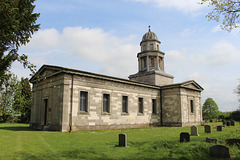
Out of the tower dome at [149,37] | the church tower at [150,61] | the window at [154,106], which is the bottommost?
the window at [154,106]

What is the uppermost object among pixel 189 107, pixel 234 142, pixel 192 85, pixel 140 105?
pixel 192 85

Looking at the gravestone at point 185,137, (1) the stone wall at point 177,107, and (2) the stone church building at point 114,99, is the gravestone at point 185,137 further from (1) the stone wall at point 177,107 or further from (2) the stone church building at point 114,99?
(1) the stone wall at point 177,107

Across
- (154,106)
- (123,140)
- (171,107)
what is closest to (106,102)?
(154,106)

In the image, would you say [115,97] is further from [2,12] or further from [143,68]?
[2,12]

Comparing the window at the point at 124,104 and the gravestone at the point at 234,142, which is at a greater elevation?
the window at the point at 124,104

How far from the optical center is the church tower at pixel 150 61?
31.8 meters

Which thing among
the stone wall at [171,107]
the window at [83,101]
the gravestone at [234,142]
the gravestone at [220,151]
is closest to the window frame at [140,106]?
the stone wall at [171,107]

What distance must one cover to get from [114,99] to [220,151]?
49.8 ft

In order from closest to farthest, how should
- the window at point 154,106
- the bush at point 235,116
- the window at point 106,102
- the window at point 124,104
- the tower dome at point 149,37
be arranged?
1. the window at point 106,102
2. the window at point 124,104
3. the window at point 154,106
4. the tower dome at point 149,37
5. the bush at point 235,116

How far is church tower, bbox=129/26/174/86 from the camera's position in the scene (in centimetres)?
3181

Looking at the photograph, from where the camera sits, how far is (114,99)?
22.0 meters

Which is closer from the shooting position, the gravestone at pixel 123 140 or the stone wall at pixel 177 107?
the gravestone at pixel 123 140

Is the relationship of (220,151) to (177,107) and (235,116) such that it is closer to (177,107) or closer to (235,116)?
(177,107)

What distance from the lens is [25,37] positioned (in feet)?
37.6
